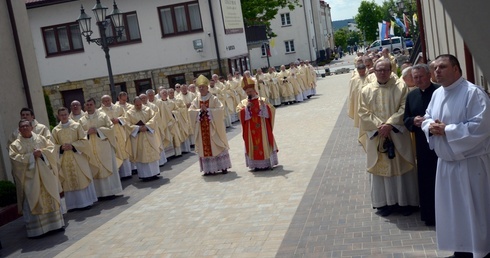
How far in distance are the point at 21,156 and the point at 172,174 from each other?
4804mm

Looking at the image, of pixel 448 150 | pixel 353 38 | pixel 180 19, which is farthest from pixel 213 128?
pixel 353 38

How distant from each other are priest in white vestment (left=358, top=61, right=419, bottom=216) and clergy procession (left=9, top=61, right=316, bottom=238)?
15.1ft

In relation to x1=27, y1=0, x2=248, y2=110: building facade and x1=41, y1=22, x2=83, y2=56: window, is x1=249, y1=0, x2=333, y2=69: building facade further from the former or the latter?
x1=41, y1=22, x2=83, y2=56: window

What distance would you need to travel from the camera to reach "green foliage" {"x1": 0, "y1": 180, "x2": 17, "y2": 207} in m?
11.9

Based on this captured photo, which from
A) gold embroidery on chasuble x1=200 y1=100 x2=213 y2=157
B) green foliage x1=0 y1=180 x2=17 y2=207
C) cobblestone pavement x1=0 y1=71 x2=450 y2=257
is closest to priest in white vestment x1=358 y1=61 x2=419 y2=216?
cobblestone pavement x1=0 y1=71 x2=450 y2=257

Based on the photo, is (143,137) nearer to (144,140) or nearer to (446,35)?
(144,140)

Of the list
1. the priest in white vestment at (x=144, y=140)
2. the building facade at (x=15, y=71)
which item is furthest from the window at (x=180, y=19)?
the priest in white vestment at (x=144, y=140)

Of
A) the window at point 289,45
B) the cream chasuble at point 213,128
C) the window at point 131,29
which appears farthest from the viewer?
the window at point 289,45

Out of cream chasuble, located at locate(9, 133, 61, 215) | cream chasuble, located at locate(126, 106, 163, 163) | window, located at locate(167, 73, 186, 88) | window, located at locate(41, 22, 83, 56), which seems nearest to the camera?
cream chasuble, located at locate(9, 133, 61, 215)

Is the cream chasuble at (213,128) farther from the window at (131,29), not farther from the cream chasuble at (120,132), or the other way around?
the window at (131,29)

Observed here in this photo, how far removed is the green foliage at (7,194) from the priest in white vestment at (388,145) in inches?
291

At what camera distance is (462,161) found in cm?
598

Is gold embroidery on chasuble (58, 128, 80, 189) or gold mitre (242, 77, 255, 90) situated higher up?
gold mitre (242, 77, 255, 90)

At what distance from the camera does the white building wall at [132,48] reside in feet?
96.8
